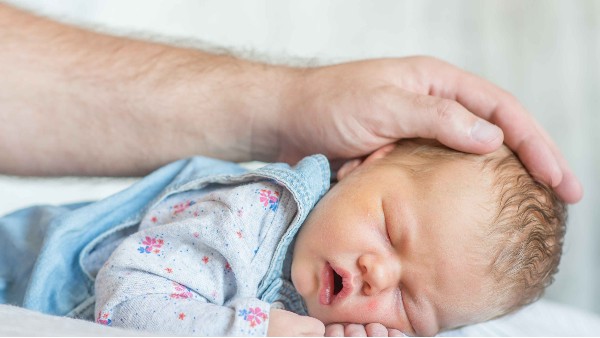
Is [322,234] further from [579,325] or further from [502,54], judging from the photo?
[502,54]

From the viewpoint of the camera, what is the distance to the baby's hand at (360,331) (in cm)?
104

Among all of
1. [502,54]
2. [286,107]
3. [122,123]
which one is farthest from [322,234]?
[502,54]

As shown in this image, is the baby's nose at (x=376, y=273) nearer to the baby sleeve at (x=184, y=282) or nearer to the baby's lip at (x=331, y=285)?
the baby's lip at (x=331, y=285)

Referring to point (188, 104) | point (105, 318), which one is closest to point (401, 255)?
point (105, 318)

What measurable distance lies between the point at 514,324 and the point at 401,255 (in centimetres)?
33

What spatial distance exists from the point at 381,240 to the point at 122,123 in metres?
0.59

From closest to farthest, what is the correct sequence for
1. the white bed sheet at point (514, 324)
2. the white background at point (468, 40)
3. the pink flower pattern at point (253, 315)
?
the white bed sheet at point (514, 324) → the pink flower pattern at point (253, 315) → the white background at point (468, 40)

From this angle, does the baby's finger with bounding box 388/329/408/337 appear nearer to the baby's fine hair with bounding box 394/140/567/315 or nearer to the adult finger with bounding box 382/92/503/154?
the baby's fine hair with bounding box 394/140/567/315

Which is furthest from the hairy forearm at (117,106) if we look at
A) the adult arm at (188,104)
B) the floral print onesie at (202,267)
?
the floral print onesie at (202,267)

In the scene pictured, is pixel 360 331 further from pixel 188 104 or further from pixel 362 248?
pixel 188 104

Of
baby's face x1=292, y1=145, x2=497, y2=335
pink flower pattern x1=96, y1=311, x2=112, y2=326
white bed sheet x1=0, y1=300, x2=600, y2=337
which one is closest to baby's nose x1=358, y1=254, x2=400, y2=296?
baby's face x1=292, y1=145, x2=497, y2=335

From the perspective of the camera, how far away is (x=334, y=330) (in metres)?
1.05

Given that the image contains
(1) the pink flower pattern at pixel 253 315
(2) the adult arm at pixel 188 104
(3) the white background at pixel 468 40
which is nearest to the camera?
(1) the pink flower pattern at pixel 253 315

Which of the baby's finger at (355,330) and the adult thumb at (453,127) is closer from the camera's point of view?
the baby's finger at (355,330)
